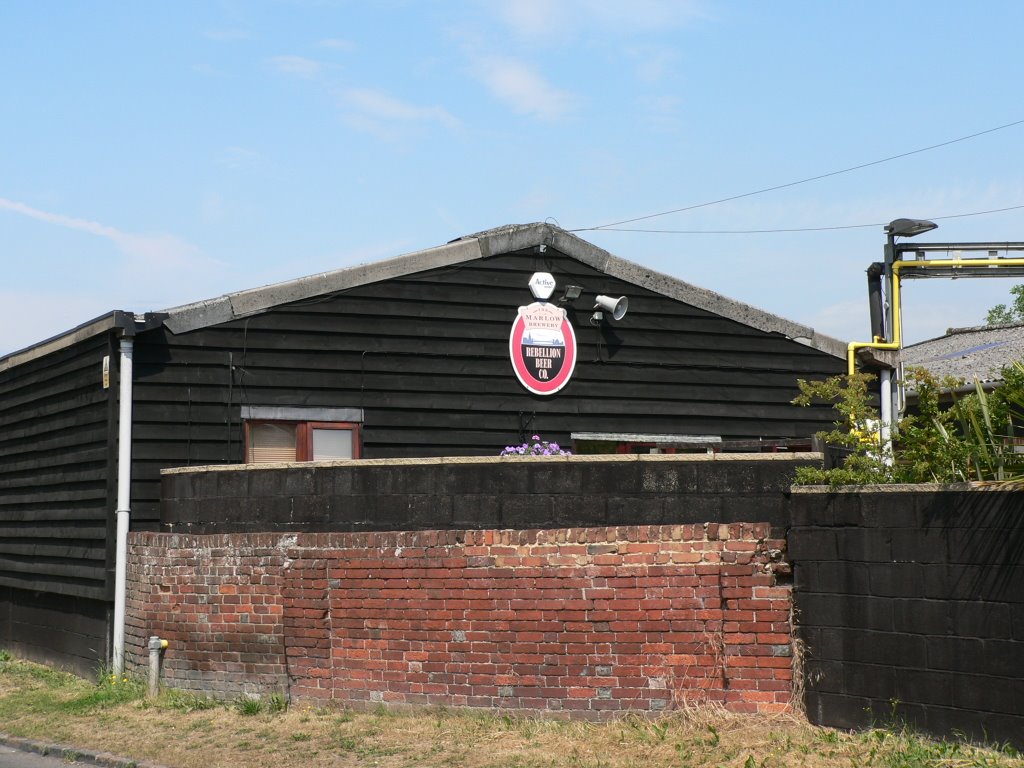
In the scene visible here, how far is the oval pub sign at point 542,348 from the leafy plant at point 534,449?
2.11ft

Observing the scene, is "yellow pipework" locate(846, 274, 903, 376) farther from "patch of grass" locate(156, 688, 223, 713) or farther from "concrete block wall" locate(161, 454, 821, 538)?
"patch of grass" locate(156, 688, 223, 713)

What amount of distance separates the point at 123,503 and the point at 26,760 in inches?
136

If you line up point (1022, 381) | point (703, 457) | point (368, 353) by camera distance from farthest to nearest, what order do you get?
point (368, 353)
point (703, 457)
point (1022, 381)

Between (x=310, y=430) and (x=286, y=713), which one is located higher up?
(x=310, y=430)

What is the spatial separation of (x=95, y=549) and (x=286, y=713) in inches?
158

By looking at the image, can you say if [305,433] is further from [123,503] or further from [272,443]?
[123,503]

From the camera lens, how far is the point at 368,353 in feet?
46.8

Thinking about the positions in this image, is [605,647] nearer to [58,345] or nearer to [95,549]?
[95,549]

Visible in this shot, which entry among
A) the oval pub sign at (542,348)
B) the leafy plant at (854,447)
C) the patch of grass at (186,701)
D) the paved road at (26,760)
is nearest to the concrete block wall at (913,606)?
the leafy plant at (854,447)

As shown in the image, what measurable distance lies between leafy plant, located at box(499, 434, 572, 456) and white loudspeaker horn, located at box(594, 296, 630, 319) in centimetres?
182

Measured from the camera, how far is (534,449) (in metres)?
13.1

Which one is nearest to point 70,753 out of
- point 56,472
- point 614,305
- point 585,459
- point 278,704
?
point 278,704

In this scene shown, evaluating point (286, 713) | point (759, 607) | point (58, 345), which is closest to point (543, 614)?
point (759, 607)

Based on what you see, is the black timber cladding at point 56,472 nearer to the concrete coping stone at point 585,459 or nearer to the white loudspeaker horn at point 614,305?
the concrete coping stone at point 585,459
